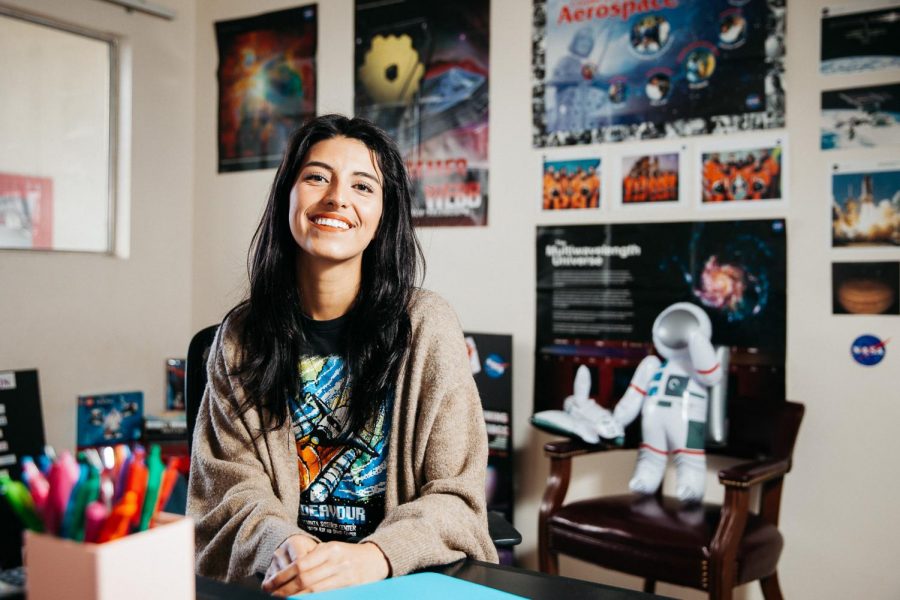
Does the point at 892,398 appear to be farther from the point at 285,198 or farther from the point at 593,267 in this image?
the point at 285,198

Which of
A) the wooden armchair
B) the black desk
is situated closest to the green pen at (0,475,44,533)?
the black desk

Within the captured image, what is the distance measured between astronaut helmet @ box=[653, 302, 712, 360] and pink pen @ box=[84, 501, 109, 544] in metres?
2.24

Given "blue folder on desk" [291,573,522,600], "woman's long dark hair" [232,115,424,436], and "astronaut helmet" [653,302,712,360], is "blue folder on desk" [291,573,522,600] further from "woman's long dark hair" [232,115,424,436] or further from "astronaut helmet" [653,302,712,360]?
"astronaut helmet" [653,302,712,360]

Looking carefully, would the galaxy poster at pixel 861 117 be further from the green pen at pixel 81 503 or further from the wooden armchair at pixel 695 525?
the green pen at pixel 81 503

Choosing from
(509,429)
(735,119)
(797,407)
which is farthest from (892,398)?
(509,429)

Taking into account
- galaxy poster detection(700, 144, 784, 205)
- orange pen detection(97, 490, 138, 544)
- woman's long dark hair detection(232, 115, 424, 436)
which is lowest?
orange pen detection(97, 490, 138, 544)

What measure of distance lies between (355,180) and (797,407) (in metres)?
1.76

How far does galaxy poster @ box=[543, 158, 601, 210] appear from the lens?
3.04 m

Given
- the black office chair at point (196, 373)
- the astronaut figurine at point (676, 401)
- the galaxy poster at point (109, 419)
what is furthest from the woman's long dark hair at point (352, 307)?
the galaxy poster at point (109, 419)

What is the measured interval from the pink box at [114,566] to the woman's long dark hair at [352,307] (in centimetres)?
74

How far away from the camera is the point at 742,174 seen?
278 cm

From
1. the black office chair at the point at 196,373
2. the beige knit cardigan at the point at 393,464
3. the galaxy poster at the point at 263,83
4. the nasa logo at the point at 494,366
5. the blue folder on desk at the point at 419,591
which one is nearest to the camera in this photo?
the blue folder on desk at the point at 419,591

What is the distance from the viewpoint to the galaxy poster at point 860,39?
8.43 ft

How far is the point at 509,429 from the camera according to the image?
316cm
